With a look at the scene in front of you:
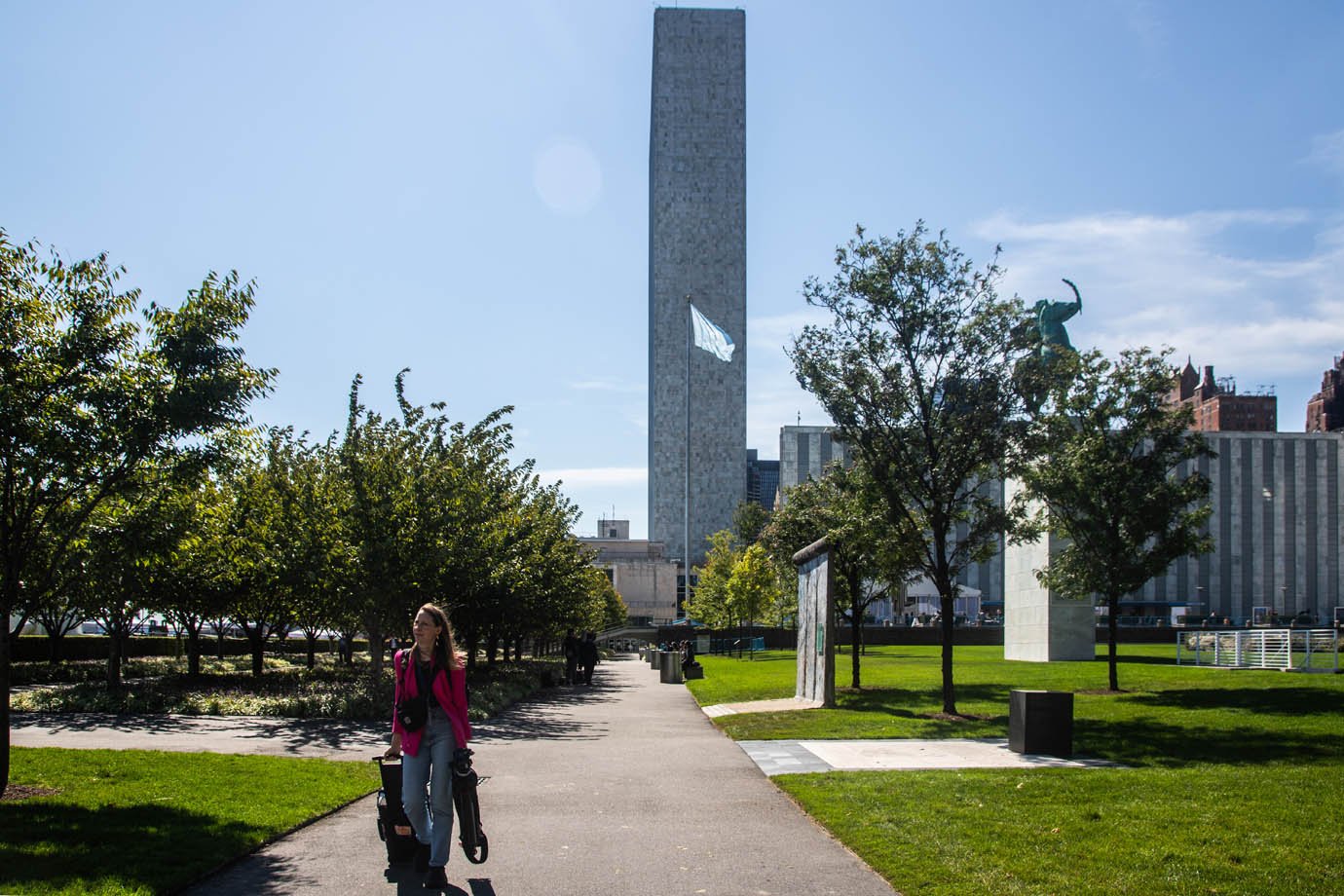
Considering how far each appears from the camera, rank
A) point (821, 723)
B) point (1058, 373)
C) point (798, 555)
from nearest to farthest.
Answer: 1. point (821, 723)
2. point (1058, 373)
3. point (798, 555)

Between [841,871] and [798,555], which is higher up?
[798,555]

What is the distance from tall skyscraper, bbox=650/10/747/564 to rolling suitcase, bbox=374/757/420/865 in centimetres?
13555

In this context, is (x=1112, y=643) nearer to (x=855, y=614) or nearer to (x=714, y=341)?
(x=855, y=614)

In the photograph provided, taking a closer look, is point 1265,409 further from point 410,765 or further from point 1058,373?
point 410,765

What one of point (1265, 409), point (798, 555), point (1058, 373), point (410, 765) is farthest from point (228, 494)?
point (1265, 409)

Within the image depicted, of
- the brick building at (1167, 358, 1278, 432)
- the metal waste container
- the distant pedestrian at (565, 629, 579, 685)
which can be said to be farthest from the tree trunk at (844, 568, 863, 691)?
the brick building at (1167, 358, 1278, 432)

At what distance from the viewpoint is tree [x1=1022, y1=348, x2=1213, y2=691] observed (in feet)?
80.3

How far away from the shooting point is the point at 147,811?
9602mm

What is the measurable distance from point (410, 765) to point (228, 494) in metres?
20.5

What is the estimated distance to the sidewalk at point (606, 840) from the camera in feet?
25.0

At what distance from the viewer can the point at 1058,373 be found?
66.8 ft

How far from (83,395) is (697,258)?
13622 centimetres

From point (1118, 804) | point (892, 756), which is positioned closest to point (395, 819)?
point (1118, 804)

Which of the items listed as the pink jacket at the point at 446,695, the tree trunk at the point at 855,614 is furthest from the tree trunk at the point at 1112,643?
the pink jacket at the point at 446,695
